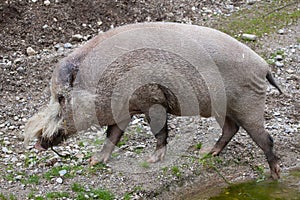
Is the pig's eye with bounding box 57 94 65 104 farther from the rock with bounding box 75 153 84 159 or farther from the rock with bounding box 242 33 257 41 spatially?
the rock with bounding box 242 33 257 41

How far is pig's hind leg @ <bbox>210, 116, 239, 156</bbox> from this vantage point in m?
6.27

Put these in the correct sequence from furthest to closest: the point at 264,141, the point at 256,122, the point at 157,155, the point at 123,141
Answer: the point at 123,141 → the point at 157,155 → the point at 264,141 → the point at 256,122

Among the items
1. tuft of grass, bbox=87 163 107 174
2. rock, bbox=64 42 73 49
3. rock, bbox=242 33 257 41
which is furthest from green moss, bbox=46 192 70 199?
rock, bbox=242 33 257 41

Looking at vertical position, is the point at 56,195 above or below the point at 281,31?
above

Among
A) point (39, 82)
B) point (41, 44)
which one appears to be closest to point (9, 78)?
point (39, 82)

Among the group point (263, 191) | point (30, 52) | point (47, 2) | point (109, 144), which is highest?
point (47, 2)

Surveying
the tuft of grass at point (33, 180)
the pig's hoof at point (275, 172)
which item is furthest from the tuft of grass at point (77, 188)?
the pig's hoof at point (275, 172)

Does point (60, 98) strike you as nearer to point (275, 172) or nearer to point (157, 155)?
point (157, 155)

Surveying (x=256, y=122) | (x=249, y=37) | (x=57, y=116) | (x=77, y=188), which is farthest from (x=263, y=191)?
(x=249, y=37)

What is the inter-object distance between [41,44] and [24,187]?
11.3 feet

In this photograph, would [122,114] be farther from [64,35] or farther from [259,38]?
[259,38]

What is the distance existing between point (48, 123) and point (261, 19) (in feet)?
18.1

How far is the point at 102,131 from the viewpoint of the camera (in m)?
6.90

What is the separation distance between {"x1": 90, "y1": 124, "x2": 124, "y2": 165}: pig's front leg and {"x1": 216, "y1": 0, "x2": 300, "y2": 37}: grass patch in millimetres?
3824
